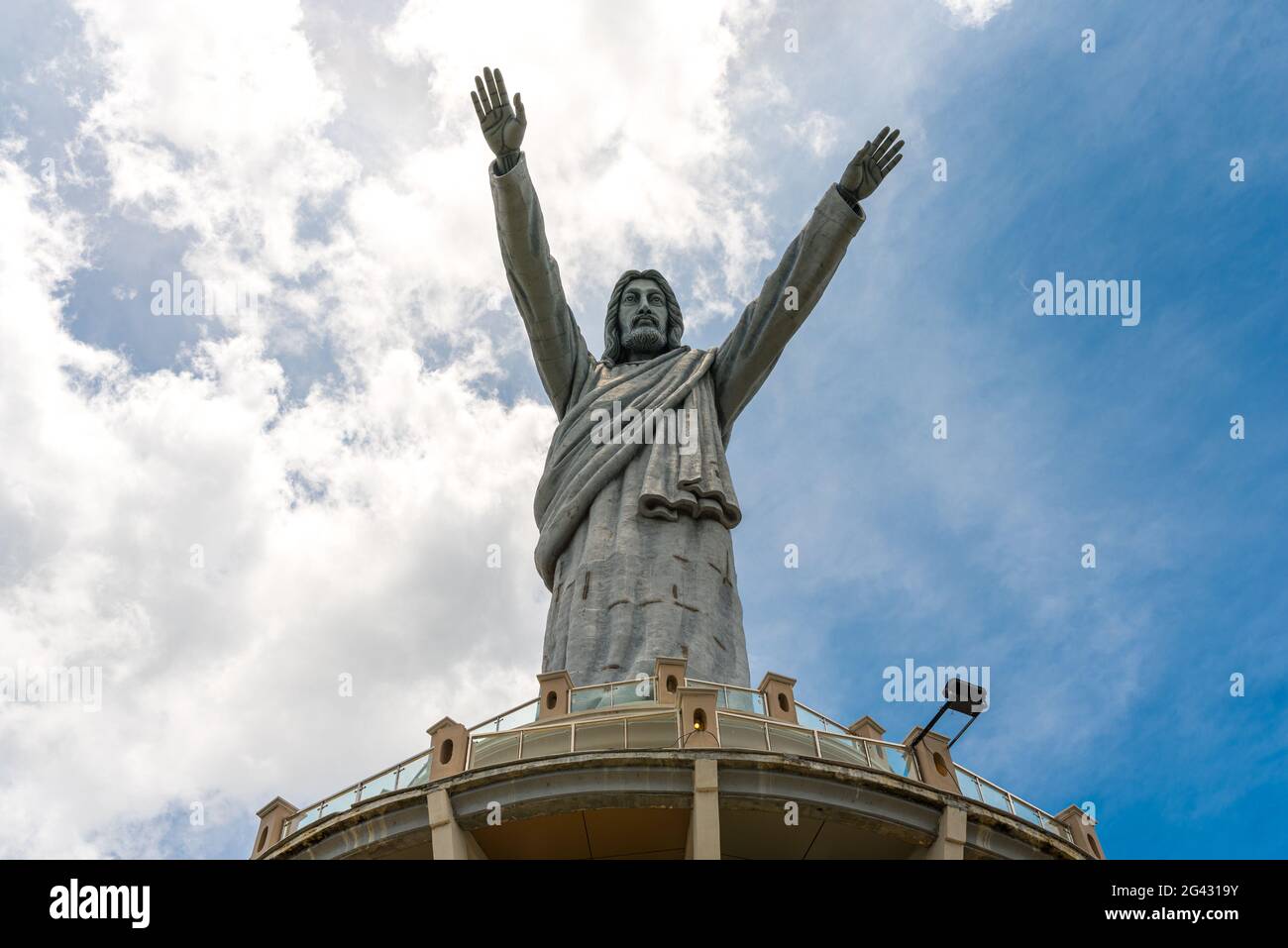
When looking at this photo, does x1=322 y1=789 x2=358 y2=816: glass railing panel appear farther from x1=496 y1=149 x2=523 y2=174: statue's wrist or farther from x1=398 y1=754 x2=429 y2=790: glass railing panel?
x1=496 y1=149 x2=523 y2=174: statue's wrist

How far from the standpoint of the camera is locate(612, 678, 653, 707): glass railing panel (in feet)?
49.9

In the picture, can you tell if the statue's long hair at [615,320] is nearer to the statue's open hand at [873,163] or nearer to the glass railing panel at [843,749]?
the statue's open hand at [873,163]

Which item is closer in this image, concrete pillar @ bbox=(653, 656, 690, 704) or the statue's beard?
concrete pillar @ bbox=(653, 656, 690, 704)

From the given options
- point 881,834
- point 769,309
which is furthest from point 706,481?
point 881,834

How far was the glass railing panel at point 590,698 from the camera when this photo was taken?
597 inches

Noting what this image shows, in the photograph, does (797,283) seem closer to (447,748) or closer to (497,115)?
(497,115)

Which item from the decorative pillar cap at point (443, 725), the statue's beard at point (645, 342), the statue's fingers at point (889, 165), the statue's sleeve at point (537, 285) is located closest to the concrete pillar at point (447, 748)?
the decorative pillar cap at point (443, 725)

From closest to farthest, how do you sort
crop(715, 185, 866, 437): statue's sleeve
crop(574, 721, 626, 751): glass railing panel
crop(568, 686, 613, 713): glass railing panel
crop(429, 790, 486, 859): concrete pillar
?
crop(429, 790, 486, 859): concrete pillar → crop(574, 721, 626, 751): glass railing panel → crop(568, 686, 613, 713): glass railing panel → crop(715, 185, 866, 437): statue's sleeve

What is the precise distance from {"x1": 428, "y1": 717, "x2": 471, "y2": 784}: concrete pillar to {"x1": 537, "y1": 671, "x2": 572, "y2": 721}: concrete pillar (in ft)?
2.74

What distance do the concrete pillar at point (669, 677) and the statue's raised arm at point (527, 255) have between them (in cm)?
955

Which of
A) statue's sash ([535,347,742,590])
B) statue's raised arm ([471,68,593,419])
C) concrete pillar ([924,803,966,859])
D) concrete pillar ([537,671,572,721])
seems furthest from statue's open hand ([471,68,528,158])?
concrete pillar ([924,803,966,859])
